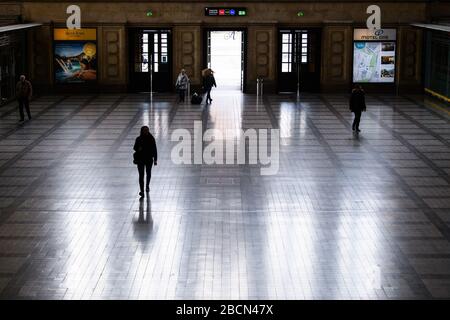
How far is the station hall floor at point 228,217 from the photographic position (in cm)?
1292

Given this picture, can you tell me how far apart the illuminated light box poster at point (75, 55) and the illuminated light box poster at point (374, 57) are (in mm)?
10321

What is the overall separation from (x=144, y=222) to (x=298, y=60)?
836 inches

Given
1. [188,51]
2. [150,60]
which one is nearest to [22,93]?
[150,60]

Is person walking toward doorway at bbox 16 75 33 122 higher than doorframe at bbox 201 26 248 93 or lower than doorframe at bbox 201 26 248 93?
lower

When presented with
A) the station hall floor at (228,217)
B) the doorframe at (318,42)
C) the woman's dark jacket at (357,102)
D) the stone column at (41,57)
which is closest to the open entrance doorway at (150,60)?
the stone column at (41,57)

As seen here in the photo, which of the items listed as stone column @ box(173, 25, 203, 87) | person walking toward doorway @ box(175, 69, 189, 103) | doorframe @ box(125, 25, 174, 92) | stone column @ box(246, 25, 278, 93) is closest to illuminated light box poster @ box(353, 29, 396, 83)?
stone column @ box(246, 25, 278, 93)

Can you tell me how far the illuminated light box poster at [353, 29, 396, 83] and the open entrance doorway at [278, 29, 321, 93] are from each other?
154 centimetres

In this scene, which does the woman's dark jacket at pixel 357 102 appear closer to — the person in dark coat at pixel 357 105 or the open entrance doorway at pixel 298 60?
the person in dark coat at pixel 357 105

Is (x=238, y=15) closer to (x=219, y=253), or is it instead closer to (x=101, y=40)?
(x=101, y=40)

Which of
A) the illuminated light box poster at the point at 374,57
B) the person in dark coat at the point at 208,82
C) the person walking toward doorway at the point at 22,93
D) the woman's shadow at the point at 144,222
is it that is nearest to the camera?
the woman's shadow at the point at 144,222

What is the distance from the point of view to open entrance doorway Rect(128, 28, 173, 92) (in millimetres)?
35938

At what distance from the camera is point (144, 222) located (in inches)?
639

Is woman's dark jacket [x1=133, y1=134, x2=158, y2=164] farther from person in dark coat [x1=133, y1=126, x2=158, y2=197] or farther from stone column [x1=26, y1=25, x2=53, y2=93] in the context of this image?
stone column [x1=26, y1=25, x2=53, y2=93]
